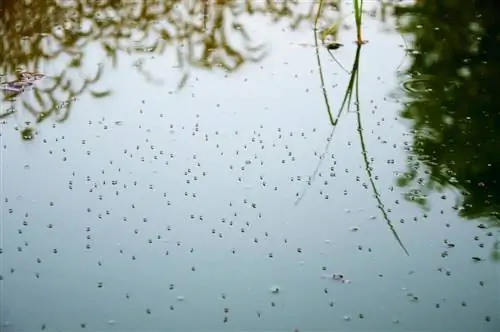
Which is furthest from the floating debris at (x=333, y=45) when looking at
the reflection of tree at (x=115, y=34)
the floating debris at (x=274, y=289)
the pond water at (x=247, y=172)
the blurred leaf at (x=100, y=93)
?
the floating debris at (x=274, y=289)

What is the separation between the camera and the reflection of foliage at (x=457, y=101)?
2867 millimetres

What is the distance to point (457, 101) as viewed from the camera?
11.0 ft

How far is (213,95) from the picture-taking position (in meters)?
3.59

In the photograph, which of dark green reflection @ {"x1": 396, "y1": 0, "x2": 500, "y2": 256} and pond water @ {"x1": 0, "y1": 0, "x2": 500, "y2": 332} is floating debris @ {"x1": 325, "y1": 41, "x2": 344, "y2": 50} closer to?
pond water @ {"x1": 0, "y1": 0, "x2": 500, "y2": 332}

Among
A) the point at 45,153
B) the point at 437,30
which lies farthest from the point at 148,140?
the point at 437,30

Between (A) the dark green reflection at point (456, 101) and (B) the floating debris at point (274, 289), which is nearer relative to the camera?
(B) the floating debris at point (274, 289)

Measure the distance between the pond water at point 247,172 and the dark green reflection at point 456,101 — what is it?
0.03 ft

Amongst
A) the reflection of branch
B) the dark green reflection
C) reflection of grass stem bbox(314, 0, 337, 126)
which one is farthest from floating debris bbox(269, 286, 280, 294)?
reflection of grass stem bbox(314, 0, 337, 126)

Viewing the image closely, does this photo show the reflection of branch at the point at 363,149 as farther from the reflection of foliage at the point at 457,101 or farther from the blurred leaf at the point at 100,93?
the blurred leaf at the point at 100,93

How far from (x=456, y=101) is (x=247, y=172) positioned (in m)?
1.08

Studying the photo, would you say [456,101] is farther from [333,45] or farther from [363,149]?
[333,45]

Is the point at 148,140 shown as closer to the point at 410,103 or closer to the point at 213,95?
the point at 213,95

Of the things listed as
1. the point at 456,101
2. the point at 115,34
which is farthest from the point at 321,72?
the point at 115,34

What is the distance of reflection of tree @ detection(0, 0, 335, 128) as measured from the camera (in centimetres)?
381
